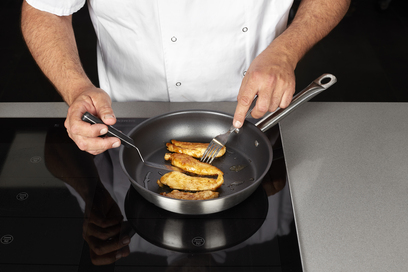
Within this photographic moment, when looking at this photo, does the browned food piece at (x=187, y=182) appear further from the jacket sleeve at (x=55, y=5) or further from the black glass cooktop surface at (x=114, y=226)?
the jacket sleeve at (x=55, y=5)

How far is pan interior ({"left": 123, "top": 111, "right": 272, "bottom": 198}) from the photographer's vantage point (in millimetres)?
920

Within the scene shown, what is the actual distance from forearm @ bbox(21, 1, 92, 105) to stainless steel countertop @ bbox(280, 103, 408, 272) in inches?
24.0

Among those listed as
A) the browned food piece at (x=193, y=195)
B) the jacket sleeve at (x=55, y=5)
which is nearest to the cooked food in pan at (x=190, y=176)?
the browned food piece at (x=193, y=195)

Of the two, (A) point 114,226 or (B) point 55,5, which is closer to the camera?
(A) point 114,226

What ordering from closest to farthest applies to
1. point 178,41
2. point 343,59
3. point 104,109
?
point 104,109 < point 178,41 < point 343,59

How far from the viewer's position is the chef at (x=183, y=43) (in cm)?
105

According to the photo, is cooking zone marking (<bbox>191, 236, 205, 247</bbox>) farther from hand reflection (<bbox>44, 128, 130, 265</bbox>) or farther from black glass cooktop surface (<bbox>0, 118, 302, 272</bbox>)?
hand reflection (<bbox>44, 128, 130, 265</bbox>)

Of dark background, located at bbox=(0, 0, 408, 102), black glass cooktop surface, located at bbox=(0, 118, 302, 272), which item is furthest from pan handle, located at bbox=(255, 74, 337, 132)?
dark background, located at bbox=(0, 0, 408, 102)

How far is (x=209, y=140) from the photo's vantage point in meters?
1.06

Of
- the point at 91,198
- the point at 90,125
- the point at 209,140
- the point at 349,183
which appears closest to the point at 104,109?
the point at 90,125

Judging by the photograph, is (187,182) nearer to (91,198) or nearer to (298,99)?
(91,198)

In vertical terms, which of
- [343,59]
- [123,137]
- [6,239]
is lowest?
[343,59]

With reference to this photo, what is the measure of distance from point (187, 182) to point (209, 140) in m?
0.21

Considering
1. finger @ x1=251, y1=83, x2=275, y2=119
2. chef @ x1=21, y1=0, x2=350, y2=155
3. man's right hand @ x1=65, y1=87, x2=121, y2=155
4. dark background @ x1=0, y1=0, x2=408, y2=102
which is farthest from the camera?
dark background @ x1=0, y1=0, x2=408, y2=102
